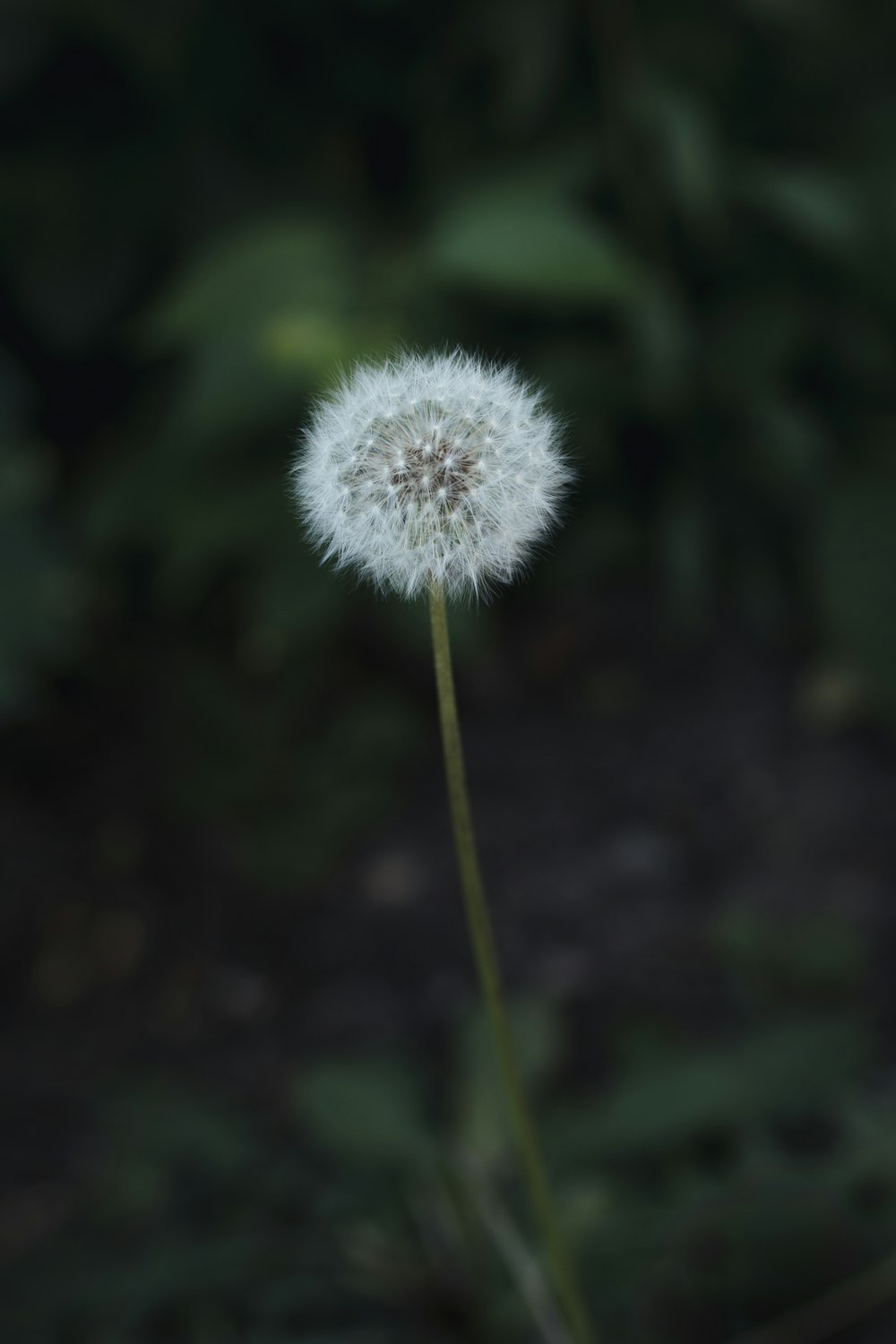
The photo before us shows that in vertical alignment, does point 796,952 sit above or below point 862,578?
below

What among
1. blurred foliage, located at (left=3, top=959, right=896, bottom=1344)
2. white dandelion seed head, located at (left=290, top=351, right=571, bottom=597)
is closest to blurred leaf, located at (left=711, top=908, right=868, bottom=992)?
blurred foliage, located at (left=3, top=959, right=896, bottom=1344)

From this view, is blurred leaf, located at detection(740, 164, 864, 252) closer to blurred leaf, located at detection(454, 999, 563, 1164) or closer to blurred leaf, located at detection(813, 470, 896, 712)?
blurred leaf, located at detection(813, 470, 896, 712)

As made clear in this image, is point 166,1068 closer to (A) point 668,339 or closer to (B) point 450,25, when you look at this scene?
(A) point 668,339

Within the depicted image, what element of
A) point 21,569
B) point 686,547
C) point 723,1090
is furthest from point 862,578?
point 21,569

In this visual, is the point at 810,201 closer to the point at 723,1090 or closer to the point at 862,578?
the point at 862,578

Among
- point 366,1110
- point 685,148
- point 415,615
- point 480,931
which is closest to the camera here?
point 480,931

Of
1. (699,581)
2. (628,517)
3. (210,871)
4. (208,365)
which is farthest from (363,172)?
(210,871)
